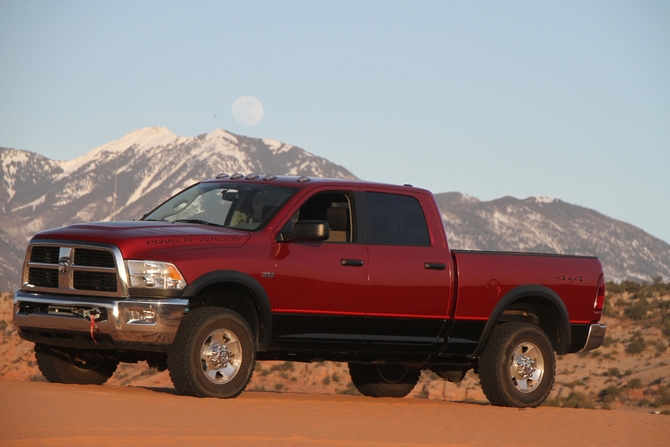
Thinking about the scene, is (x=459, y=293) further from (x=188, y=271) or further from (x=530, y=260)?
(x=188, y=271)

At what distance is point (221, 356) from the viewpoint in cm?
1023

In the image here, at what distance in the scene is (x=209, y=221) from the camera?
1096 cm

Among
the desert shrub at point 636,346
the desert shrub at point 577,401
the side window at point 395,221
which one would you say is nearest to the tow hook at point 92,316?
the side window at point 395,221

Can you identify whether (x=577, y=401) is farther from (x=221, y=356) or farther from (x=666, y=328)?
(x=221, y=356)

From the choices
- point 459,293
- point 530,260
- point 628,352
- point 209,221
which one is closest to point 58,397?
point 209,221

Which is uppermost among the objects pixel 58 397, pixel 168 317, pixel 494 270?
pixel 494 270

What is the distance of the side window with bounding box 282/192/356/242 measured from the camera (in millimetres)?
11023

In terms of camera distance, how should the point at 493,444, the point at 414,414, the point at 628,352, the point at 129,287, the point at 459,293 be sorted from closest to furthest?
the point at 493,444 → the point at 129,287 → the point at 414,414 → the point at 459,293 → the point at 628,352

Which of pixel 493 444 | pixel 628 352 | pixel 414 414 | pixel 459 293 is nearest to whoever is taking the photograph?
pixel 493 444

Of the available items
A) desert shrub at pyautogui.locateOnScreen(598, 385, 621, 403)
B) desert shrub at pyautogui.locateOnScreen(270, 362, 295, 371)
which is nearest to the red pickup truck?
desert shrub at pyautogui.locateOnScreen(598, 385, 621, 403)

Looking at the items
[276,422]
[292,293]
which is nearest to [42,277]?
[292,293]

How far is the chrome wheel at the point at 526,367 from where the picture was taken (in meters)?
12.3

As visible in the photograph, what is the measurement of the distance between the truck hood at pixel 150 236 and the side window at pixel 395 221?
1.50 m

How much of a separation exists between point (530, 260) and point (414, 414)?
254 cm
